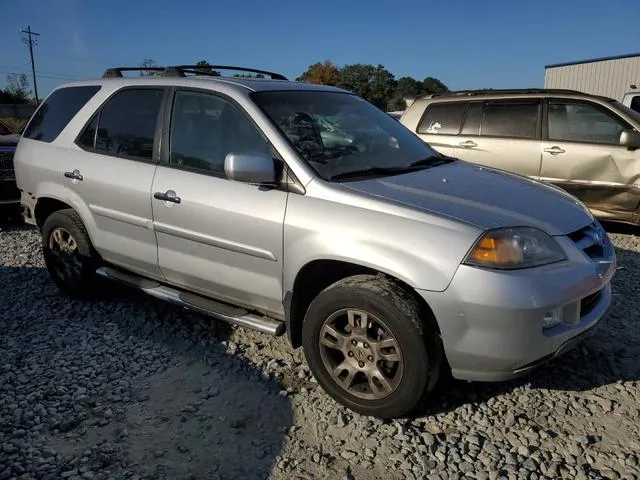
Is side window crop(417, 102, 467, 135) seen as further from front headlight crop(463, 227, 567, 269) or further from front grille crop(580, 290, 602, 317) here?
front headlight crop(463, 227, 567, 269)

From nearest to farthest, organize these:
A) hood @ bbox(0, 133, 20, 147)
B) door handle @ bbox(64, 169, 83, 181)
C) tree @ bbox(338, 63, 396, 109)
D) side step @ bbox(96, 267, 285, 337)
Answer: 1. side step @ bbox(96, 267, 285, 337)
2. door handle @ bbox(64, 169, 83, 181)
3. hood @ bbox(0, 133, 20, 147)
4. tree @ bbox(338, 63, 396, 109)

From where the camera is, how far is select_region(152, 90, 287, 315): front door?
3283 mm

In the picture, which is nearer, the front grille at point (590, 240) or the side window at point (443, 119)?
the front grille at point (590, 240)

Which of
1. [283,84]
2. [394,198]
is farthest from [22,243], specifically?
[394,198]

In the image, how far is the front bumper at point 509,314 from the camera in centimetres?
262

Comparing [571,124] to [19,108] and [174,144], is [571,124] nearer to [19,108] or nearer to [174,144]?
[174,144]

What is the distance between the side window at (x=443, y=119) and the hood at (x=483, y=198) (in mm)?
4320

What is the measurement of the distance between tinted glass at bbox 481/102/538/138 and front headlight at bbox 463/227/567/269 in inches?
195

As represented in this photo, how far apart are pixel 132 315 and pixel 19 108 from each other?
44165 millimetres

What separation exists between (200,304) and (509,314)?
201cm

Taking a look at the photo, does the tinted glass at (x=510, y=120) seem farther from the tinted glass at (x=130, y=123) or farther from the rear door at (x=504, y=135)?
the tinted glass at (x=130, y=123)

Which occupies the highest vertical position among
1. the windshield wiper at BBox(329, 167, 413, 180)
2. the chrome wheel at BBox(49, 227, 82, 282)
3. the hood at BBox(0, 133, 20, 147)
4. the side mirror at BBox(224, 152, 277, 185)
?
the side mirror at BBox(224, 152, 277, 185)

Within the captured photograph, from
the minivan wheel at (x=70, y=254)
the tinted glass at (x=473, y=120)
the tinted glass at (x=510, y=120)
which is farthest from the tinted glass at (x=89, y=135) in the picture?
the tinted glass at (x=510, y=120)

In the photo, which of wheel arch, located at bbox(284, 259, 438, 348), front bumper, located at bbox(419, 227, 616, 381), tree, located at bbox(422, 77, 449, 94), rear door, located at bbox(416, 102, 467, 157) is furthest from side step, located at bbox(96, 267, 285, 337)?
tree, located at bbox(422, 77, 449, 94)
